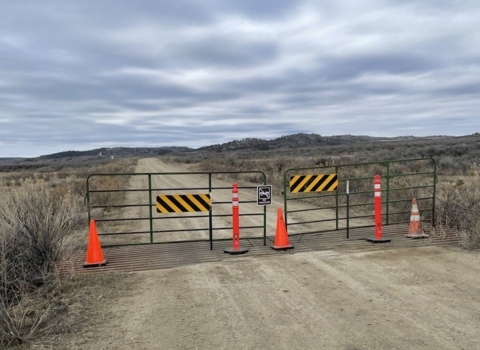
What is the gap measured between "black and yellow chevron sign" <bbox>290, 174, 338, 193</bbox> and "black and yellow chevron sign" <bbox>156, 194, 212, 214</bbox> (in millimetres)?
1896

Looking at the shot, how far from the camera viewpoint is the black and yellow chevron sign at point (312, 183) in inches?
352

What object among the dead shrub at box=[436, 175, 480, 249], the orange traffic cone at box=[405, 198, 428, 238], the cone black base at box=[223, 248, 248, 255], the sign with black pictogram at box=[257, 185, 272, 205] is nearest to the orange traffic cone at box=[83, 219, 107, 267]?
the cone black base at box=[223, 248, 248, 255]

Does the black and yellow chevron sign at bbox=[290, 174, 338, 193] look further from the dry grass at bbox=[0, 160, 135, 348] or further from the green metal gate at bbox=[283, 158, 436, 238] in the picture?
the dry grass at bbox=[0, 160, 135, 348]

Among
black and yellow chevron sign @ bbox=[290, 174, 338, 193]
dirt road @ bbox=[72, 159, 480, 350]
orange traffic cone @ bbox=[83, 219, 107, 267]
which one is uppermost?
black and yellow chevron sign @ bbox=[290, 174, 338, 193]

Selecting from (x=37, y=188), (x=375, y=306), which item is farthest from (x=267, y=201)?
(x=37, y=188)

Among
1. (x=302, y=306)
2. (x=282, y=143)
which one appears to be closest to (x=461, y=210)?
(x=302, y=306)

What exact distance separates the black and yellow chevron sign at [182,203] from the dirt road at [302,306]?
4.66 feet

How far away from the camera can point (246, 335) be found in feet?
14.8

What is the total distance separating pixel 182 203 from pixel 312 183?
111 inches

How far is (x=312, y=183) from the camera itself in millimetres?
9047

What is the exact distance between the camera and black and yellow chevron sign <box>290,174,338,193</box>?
8930 mm

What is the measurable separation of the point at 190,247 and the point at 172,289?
2882mm

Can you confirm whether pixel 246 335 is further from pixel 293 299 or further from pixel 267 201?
pixel 267 201

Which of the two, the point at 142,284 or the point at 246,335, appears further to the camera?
the point at 142,284
